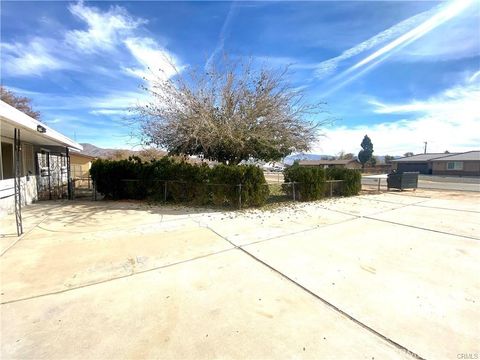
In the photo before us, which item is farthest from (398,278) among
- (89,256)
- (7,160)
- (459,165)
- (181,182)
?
(459,165)

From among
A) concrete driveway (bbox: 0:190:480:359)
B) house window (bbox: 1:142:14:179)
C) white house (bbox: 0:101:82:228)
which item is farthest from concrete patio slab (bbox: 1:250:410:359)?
house window (bbox: 1:142:14:179)

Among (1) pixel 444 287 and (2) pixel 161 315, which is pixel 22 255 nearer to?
(2) pixel 161 315

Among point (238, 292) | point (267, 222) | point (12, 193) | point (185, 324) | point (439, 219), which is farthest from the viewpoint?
point (12, 193)

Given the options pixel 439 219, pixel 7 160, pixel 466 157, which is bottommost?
pixel 439 219

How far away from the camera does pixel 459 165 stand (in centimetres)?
3662

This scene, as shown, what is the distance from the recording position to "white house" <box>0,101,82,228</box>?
722 centimetres

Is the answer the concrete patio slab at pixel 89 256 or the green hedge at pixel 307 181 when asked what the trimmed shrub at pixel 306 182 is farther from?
the concrete patio slab at pixel 89 256

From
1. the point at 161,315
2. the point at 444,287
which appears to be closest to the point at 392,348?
the point at 444,287

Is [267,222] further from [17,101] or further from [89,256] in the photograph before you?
[17,101]

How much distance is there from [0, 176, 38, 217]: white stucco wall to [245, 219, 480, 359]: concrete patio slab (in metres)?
7.39

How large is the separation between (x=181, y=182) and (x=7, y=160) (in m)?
6.36

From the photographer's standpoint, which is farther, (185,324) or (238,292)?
(238,292)

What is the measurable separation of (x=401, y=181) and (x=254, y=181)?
34.7 feet

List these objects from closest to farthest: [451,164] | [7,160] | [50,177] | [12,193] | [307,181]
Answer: [12,193] < [7,160] < [307,181] < [50,177] < [451,164]
